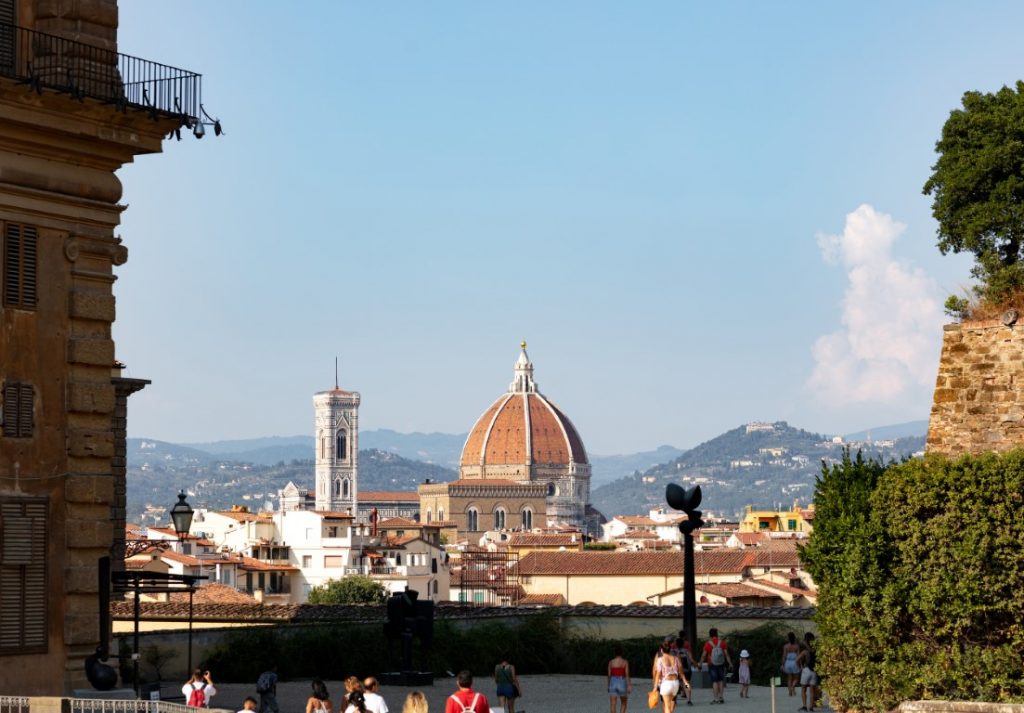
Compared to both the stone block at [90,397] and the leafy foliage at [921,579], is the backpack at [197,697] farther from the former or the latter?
the leafy foliage at [921,579]

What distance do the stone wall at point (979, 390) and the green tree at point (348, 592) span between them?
6549 centimetres

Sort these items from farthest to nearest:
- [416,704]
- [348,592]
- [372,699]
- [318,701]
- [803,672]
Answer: [348,592] < [803,672] < [372,699] < [318,701] < [416,704]

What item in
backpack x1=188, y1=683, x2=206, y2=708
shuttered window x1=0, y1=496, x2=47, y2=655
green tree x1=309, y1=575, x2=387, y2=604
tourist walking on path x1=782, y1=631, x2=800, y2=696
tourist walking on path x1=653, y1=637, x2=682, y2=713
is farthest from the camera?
green tree x1=309, y1=575, x2=387, y2=604

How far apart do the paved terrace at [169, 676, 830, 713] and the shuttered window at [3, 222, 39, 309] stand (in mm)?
7631

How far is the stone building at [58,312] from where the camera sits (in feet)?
52.4

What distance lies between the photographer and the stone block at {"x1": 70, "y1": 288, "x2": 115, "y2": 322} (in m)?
16.5

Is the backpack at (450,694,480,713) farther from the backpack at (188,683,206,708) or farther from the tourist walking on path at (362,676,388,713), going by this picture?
the backpack at (188,683,206,708)

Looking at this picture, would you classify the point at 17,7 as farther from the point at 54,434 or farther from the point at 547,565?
the point at 547,565

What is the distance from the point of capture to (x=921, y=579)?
20.2 meters

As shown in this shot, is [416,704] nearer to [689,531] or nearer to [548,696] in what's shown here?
[689,531]

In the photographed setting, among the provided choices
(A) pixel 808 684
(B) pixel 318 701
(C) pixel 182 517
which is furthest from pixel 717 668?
(B) pixel 318 701

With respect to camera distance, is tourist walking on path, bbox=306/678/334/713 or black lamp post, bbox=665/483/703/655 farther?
black lamp post, bbox=665/483/703/655

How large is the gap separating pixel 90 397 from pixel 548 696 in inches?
524

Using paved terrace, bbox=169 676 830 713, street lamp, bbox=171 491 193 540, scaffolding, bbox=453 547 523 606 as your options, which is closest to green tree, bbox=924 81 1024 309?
paved terrace, bbox=169 676 830 713
